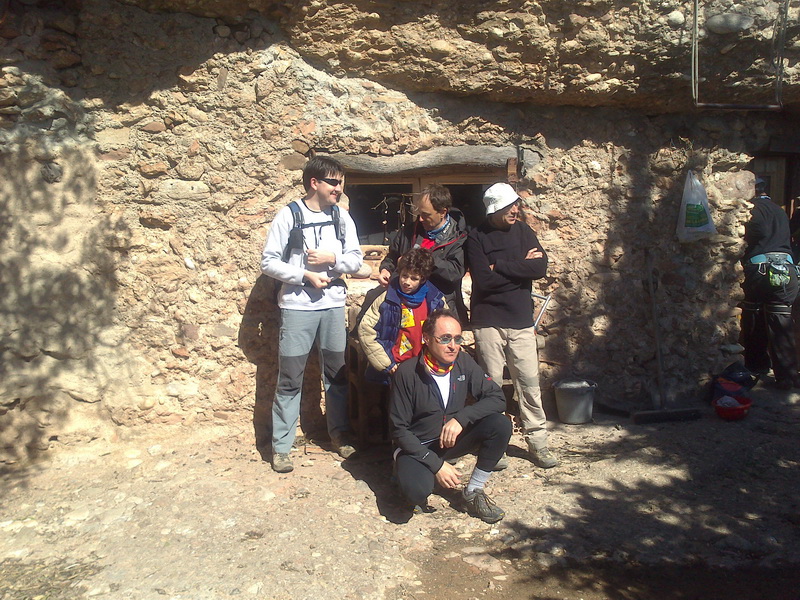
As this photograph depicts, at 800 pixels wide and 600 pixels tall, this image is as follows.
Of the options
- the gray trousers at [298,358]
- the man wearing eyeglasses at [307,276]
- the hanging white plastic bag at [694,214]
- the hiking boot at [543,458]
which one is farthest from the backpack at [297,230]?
the hanging white plastic bag at [694,214]

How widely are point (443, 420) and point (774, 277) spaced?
3.27 metres

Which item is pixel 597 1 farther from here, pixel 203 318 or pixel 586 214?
pixel 203 318

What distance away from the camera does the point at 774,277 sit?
552cm

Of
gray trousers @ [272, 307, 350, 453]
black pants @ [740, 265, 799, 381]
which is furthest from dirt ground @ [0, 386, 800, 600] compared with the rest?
black pants @ [740, 265, 799, 381]

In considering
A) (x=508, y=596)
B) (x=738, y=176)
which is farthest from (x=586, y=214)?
(x=508, y=596)

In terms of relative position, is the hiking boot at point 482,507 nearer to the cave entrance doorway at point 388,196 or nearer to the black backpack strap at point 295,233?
the black backpack strap at point 295,233

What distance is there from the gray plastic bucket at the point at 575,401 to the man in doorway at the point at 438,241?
1.11 m

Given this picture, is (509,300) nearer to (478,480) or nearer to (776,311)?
(478,480)

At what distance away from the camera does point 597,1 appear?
14.8 feet

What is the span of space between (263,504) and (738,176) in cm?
405

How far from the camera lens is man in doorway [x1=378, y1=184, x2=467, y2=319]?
4.07 m

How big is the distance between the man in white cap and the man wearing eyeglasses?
0.73 m

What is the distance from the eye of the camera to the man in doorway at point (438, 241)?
4.07 m

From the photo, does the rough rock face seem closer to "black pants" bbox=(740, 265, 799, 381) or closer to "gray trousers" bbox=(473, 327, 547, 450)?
"black pants" bbox=(740, 265, 799, 381)
